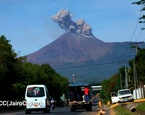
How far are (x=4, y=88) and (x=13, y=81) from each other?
8.63 ft

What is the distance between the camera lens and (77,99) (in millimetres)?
43688

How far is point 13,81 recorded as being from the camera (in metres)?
73.2

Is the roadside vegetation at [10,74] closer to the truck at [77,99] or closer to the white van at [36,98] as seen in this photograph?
the truck at [77,99]

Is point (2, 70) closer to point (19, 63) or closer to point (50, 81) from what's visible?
point (19, 63)

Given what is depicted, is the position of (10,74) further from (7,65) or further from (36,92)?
(36,92)

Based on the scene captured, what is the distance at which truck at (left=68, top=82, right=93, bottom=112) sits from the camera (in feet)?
141

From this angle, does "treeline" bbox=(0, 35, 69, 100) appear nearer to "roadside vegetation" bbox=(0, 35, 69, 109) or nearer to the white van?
"roadside vegetation" bbox=(0, 35, 69, 109)

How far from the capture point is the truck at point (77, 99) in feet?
141

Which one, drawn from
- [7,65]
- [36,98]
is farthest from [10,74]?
[36,98]

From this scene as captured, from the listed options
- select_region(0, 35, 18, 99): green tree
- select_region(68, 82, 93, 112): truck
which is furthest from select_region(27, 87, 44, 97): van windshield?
select_region(0, 35, 18, 99): green tree

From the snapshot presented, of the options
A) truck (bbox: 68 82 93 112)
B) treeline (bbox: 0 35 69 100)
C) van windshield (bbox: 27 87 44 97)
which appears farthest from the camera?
treeline (bbox: 0 35 69 100)

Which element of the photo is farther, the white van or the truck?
the truck

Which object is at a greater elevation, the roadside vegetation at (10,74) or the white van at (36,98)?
the roadside vegetation at (10,74)

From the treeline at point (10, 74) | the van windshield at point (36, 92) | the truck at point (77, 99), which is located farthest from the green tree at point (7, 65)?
the van windshield at point (36, 92)
